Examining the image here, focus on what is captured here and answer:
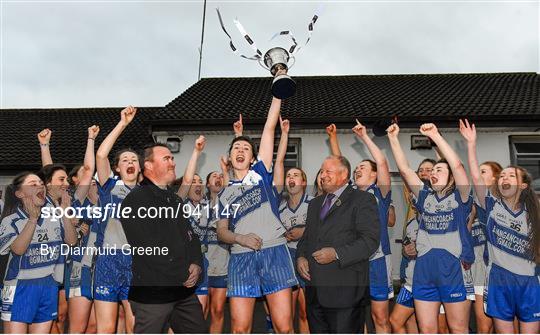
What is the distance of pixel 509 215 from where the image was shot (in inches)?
184

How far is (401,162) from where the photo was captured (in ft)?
16.9

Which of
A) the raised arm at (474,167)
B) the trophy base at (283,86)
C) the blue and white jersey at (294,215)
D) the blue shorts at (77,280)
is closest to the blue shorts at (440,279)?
the raised arm at (474,167)

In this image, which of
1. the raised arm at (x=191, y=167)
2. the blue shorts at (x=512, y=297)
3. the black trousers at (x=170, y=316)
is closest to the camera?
the black trousers at (x=170, y=316)

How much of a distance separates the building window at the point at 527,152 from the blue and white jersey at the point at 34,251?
11.8 m

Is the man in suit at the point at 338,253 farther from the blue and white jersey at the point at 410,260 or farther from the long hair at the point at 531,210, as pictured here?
the long hair at the point at 531,210

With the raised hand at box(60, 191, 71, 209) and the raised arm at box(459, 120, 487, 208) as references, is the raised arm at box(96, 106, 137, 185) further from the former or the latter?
the raised arm at box(459, 120, 487, 208)

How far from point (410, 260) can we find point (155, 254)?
293 cm

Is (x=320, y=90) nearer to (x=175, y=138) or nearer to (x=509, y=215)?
(x=175, y=138)

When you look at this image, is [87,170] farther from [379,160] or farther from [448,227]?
[448,227]

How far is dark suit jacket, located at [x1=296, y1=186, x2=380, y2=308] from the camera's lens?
4043 mm

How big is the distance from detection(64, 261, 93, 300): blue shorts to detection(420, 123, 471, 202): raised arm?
3.65 m

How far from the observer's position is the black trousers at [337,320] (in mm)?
4031

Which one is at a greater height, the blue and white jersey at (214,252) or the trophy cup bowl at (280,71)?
the trophy cup bowl at (280,71)

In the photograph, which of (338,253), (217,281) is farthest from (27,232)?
(338,253)
